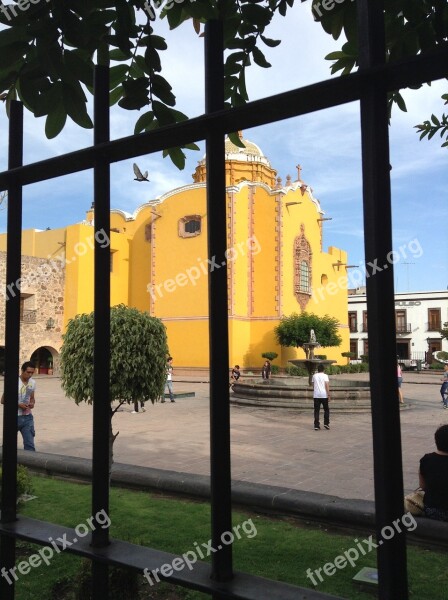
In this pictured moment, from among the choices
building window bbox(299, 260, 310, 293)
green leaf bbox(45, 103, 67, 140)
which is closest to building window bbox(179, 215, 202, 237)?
building window bbox(299, 260, 310, 293)

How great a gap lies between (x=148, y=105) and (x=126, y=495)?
3.91 metres

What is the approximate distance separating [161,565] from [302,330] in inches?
1095

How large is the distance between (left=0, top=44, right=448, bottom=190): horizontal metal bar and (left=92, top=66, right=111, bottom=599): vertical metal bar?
0.23 ft

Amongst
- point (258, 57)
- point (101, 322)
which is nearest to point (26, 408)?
point (258, 57)

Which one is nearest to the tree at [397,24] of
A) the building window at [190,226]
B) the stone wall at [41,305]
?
the stone wall at [41,305]

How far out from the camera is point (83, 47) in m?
1.77

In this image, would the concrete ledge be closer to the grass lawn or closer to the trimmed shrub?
the grass lawn

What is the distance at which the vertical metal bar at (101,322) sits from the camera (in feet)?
4.56

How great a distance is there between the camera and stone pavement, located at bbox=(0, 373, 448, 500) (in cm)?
640

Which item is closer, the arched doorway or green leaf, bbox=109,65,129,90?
green leaf, bbox=109,65,129,90

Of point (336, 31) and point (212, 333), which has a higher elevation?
point (336, 31)

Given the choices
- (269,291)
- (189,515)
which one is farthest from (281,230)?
(189,515)

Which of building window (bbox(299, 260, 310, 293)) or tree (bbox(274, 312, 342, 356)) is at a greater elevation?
building window (bbox(299, 260, 310, 293))

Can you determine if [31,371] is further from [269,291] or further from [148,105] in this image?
[269,291]
